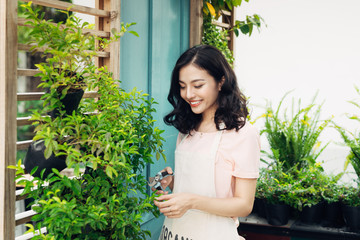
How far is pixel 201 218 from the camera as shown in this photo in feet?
5.65

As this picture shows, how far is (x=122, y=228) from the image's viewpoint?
1409 millimetres

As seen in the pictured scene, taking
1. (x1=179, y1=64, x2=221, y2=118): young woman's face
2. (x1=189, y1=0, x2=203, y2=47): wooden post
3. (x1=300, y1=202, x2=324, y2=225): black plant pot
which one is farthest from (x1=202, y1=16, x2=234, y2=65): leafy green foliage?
(x1=179, y1=64, x2=221, y2=118): young woman's face

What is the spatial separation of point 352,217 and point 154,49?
196 centimetres

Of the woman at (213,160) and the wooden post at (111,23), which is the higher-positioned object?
the wooden post at (111,23)

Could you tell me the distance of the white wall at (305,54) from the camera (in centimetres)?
451

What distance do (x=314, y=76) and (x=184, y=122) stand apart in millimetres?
3197

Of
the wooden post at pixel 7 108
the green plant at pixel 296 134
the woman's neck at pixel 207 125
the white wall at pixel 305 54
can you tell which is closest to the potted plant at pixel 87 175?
the wooden post at pixel 7 108

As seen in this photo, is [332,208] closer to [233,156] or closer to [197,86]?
[233,156]

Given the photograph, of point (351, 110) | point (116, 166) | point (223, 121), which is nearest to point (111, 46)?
point (223, 121)

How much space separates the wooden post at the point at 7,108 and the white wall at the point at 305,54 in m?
3.20

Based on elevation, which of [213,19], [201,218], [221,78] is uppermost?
[213,19]

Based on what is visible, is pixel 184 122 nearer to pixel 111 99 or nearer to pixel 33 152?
pixel 111 99

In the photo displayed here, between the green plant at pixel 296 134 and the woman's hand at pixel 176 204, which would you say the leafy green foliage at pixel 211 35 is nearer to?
the green plant at pixel 296 134

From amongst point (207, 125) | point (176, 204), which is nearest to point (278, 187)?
point (207, 125)
